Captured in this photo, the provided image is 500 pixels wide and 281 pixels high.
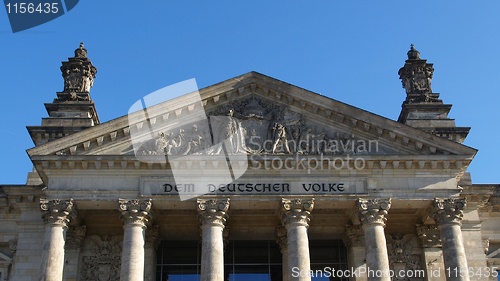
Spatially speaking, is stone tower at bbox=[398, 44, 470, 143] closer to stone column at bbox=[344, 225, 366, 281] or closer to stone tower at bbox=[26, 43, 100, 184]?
stone column at bbox=[344, 225, 366, 281]

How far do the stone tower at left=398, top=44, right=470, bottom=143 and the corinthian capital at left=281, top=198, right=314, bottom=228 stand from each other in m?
8.01

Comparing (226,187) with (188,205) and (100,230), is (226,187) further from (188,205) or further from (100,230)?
(100,230)

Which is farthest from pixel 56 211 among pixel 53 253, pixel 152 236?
pixel 152 236

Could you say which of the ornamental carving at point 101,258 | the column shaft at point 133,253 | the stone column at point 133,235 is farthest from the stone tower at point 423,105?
the ornamental carving at point 101,258

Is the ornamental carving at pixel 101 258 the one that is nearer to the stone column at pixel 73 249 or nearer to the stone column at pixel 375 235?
the stone column at pixel 73 249

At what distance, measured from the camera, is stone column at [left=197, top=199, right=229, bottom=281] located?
88.7ft

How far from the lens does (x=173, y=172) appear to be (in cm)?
2886

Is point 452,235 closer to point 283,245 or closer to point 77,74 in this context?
point 283,245

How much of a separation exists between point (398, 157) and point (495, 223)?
691 cm

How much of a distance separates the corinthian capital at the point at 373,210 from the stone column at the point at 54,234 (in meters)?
12.0

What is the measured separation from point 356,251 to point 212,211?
7.07m

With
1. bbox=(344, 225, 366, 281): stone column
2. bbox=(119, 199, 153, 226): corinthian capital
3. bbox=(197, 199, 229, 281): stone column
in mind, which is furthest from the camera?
bbox=(344, 225, 366, 281): stone column

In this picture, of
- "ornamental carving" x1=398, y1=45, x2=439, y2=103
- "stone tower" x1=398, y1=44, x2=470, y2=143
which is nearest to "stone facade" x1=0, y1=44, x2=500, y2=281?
"stone tower" x1=398, y1=44, x2=470, y2=143

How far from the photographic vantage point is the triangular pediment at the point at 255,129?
2919 cm
